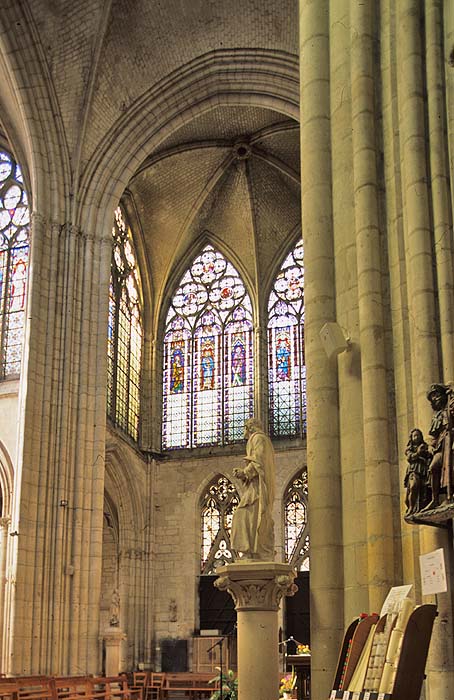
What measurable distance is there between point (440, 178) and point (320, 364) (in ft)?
5.97

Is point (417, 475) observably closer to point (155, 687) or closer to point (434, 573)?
point (434, 573)

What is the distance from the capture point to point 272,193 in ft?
86.2

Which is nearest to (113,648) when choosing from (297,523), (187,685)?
(187,685)

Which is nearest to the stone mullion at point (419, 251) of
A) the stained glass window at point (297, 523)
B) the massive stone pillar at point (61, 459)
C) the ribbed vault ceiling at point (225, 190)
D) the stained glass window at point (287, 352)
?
the massive stone pillar at point (61, 459)

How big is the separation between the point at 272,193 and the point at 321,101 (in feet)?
59.0

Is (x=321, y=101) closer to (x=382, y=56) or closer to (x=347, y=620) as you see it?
(x=382, y=56)

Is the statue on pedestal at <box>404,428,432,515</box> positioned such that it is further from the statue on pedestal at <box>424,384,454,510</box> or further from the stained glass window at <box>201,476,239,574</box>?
the stained glass window at <box>201,476,239,574</box>

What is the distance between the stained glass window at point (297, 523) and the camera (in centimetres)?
2384

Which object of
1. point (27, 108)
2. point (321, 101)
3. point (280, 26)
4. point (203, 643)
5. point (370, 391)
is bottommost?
point (203, 643)

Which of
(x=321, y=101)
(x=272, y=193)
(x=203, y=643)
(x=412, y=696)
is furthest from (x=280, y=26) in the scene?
(x=412, y=696)

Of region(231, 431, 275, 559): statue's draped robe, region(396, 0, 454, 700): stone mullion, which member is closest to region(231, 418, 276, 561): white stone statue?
region(231, 431, 275, 559): statue's draped robe

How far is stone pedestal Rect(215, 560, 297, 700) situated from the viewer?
9.80m

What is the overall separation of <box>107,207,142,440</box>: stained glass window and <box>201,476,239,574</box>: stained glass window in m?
2.67

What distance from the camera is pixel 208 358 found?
87.2 feet
